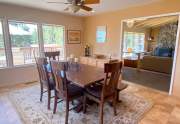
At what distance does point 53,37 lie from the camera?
461 centimetres

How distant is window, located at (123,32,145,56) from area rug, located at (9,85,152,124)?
188 inches

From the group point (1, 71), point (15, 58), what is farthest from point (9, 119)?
point (15, 58)

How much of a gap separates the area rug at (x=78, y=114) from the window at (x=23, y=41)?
4.53 ft

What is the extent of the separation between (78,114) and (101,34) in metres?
3.14

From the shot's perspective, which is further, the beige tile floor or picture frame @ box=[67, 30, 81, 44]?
picture frame @ box=[67, 30, 81, 44]

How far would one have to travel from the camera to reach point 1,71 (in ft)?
11.7

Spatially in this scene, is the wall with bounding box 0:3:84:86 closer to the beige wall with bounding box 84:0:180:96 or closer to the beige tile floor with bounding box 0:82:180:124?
the beige tile floor with bounding box 0:82:180:124

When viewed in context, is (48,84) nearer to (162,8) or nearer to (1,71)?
(1,71)

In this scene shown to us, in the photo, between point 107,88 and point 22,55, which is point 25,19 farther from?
point 107,88

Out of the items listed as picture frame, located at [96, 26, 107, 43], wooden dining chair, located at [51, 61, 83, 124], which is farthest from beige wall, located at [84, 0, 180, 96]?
wooden dining chair, located at [51, 61, 83, 124]

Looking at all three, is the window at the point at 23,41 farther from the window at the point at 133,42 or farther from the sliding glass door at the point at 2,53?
→ the window at the point at 133,42

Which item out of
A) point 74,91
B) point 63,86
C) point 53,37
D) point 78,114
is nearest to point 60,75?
point 63,86

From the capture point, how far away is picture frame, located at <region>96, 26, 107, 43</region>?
4535 mm

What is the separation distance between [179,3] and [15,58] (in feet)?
15.4
